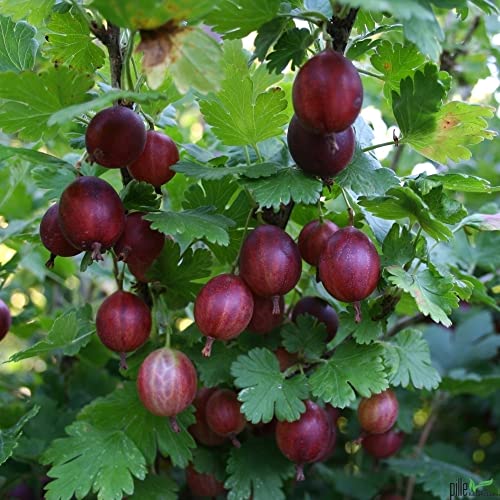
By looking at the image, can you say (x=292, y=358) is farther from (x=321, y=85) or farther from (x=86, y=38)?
(x=86, y=38)

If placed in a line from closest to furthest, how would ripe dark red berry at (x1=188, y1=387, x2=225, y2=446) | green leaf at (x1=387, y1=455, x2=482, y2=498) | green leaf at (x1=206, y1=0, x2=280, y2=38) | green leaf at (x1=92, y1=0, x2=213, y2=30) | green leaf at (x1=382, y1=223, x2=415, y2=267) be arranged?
green leaf at (x1=92, y1=0, x2=213, y2=30) < green leaf at (x1=206, y1=0, x2=280, y2=38) < green leaf at (x1=382, y1=223, x2=415, y2=267) < ripe dark red berry at (x1=188, y1=387, x2=225, y2=446) < green leaf at (x1=387, y1=455, x2=482, y2=498)

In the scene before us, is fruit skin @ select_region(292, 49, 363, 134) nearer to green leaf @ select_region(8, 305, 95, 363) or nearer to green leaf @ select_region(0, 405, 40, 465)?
green leaf @ select_region(8, 305, 95, 363)

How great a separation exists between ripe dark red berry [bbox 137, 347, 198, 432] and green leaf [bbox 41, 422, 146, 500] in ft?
0.28

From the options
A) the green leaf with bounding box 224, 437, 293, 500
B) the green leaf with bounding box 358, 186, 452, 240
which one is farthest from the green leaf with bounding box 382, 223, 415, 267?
the green leaf with bounding box 224, 437, 293, 500

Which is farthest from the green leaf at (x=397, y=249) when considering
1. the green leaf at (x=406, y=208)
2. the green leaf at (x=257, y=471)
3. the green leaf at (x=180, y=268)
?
the green leaf at (x=257, y=471)

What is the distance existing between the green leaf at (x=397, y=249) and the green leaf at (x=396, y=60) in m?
0.19

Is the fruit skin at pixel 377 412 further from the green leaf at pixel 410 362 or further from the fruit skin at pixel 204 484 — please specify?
the fruit skin at pixel 204 484

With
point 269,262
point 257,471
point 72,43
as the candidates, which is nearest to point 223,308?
point 269,262

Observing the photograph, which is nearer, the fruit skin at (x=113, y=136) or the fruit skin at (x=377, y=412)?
the fruit skin at (x=113, y=136)

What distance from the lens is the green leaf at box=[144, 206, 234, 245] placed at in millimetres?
706

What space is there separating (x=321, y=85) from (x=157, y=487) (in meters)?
0.58

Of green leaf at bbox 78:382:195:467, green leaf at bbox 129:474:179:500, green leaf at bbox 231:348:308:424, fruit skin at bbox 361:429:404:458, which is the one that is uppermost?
green leaf at bbox 231:348:308:424

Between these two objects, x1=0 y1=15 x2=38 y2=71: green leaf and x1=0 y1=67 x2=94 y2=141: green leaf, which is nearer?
x1=0 y1=67 x2=94 y2=141: green leaf

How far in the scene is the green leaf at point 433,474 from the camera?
1007 mm
